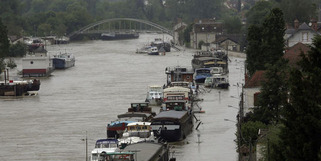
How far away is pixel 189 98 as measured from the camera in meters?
49.8

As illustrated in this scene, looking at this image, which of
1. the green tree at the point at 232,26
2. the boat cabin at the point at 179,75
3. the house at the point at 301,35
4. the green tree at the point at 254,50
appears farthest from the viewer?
the green tree at the point at 232,26

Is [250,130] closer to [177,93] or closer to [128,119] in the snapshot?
[128,119]

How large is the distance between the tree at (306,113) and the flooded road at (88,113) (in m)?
13.1

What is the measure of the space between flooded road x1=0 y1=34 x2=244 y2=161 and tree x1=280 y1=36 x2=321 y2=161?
13.1 m

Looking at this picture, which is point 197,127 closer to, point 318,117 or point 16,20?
point 318,117

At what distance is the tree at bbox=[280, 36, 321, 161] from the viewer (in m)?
20.2

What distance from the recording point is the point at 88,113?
47.9m

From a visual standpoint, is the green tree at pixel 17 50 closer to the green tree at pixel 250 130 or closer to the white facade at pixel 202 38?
the white facade at pixel 202 38

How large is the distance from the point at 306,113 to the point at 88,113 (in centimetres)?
2871

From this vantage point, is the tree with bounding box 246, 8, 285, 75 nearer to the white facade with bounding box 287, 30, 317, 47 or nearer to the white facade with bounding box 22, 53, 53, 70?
the white facade with bounding box 287, 30, 317, 47

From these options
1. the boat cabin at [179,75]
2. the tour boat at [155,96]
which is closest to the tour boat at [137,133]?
the tour boat at [155,96]

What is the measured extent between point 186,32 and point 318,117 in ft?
338

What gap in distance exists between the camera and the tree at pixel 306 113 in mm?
20172

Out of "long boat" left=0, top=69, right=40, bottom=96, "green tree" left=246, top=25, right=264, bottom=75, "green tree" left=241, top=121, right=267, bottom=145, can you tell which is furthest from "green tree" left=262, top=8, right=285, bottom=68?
"long boat" left=0, top=69, right=40, bottom=96
